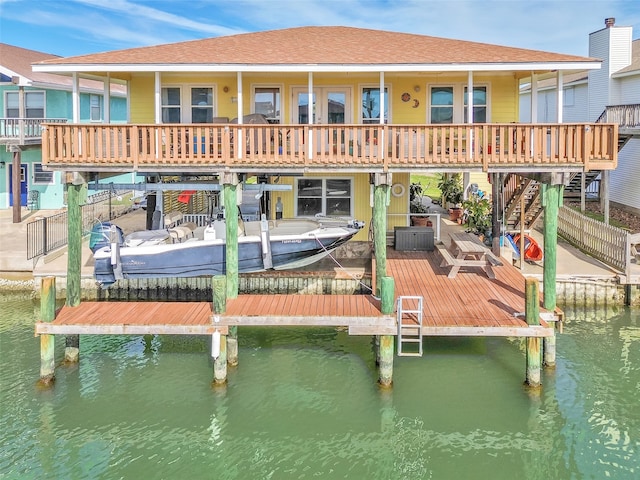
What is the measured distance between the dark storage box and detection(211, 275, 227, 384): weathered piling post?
785 cm

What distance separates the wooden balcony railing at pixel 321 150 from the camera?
13438 mm

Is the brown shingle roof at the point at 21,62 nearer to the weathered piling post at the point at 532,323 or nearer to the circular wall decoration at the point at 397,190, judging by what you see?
the circular wall decoration at the point at 397,190

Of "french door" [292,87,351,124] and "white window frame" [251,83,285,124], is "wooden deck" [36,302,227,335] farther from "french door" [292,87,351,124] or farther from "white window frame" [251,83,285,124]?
"french door" [292,87,351,124]

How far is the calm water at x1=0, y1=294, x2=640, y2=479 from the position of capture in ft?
32.7

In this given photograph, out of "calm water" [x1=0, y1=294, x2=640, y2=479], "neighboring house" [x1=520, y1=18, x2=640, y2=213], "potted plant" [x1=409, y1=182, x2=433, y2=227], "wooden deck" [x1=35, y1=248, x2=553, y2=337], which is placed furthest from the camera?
"neighboring house" [x1=520, y1=18, x2=640, y2=213]

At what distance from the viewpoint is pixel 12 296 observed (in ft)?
62.7

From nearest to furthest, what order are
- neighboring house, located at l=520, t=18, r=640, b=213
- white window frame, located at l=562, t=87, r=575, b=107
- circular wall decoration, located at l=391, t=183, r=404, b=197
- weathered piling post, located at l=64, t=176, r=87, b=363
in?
weathered piling post, located at l=64, t=176, r=87, b=363 → circular wall decoration, located at l=391, t=183, r=404, b=197 → neighboring house, located at l=520, t=18, r=640, b=213 → white window frame, located at l=562, t=87, r=575, b=107

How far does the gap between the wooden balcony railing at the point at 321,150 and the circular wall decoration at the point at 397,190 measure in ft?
19.7

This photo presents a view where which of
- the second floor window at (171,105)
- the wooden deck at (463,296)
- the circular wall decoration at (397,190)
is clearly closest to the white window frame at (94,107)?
the second floor window at (171,105)

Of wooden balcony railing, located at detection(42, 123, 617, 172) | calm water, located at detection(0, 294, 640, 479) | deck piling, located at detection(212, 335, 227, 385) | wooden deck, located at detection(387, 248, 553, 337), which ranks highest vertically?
wooden balcony railing, located at detection(42, 123, 617, 172)

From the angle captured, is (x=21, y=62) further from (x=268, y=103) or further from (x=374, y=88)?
(x=374, y=88)

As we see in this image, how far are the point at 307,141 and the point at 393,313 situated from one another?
443cm

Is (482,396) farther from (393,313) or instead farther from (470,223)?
(470,223)

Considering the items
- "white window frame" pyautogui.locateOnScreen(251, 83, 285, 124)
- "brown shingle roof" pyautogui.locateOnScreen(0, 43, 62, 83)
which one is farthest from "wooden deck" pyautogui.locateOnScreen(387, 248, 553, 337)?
"brown shingle roof" pyautogui.locateOnScreen(0, 43, 62, 83)
